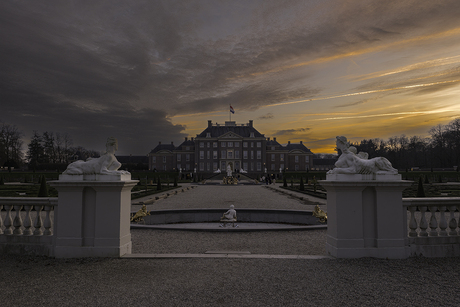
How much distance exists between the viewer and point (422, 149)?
7738cm

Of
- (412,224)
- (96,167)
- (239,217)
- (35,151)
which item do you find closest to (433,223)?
(412,224)

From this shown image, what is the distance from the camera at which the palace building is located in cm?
7369

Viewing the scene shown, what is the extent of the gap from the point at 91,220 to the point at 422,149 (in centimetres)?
9175

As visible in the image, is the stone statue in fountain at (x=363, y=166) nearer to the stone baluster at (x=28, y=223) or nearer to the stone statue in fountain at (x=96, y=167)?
the stone statue in fountain at (x=96, y=167)

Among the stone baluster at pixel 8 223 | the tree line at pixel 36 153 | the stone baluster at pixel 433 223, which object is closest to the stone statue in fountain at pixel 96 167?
the stone baluster at pixel 8 223

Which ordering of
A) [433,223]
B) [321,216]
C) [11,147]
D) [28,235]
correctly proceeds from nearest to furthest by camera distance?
[433,223] < [28,235] < [321,216] < [11,147]

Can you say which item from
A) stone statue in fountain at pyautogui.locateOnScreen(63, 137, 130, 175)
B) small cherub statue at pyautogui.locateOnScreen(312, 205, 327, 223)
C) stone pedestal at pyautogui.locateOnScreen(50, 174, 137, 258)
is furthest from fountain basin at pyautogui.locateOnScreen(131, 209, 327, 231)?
stone statue in fountain at pyautogui.locateOnScreen(63, 137, 130, 175)

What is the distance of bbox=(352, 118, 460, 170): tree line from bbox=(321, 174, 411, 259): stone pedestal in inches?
2593

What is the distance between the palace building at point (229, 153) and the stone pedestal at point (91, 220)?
6517cm

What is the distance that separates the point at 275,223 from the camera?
10.5m

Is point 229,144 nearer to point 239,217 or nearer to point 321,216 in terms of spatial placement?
point 239,217

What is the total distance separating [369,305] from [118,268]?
11.5ft

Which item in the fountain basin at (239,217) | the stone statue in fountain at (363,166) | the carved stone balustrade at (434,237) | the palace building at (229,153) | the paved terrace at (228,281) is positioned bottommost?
the fountain basin at (239,217)

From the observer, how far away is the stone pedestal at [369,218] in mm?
4707
